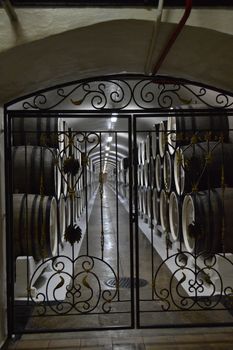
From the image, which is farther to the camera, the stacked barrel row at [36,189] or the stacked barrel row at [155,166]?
the stacked barrel row at [155,166]

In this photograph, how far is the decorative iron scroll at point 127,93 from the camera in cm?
335

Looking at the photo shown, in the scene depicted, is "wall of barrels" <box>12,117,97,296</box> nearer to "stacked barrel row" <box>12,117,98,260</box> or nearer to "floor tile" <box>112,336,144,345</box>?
"stacked barrel row" <box>12,117,98,260</box>

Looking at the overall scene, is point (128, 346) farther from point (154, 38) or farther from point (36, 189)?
point (154, 38)

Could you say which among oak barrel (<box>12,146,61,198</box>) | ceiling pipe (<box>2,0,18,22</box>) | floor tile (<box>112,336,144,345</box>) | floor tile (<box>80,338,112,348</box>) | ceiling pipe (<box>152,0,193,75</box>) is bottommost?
floor tile (<box>80,338,112,348</box>)

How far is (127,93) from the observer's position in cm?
648

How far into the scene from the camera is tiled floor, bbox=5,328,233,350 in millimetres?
3199

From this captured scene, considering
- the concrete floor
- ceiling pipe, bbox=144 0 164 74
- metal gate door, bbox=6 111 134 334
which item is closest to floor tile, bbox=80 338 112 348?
the concrete floor

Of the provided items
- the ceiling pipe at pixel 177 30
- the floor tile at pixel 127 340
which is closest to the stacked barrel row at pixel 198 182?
the ceiling pipe at pixel 177 30

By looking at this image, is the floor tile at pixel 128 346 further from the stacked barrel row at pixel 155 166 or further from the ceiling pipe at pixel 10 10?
the ceiling pipe at pixel 10 10

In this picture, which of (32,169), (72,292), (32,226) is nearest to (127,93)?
(32,169)

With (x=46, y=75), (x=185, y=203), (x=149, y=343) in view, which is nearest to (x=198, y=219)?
(x=185, y=203)

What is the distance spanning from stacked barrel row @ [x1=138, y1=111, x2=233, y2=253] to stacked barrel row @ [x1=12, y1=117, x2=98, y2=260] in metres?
1.20

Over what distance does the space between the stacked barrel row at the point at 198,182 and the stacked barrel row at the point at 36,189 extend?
1.20 metres

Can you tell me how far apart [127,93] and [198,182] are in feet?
9.81
